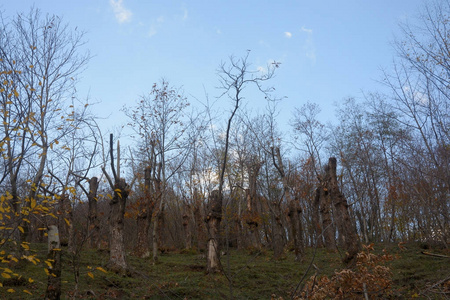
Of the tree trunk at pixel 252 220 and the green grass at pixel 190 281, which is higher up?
the tree trunk at pixel 252 220

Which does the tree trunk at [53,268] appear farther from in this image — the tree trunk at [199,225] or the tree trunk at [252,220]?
the tree trunk at [199,225]

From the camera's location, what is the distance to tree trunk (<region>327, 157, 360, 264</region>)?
1114 cm

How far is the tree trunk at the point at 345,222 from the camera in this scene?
11.1 meters

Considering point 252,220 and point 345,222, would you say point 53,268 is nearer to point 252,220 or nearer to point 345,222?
point 345,222

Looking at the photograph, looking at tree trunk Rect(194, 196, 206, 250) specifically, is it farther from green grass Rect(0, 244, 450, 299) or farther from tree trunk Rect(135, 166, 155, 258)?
green grass Rect(0, 244, 450, 299)

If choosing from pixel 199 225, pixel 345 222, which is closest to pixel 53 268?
pixel 345 222

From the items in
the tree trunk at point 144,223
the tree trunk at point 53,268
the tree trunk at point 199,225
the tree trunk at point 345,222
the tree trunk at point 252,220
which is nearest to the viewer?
the tree trunk at point 53,268

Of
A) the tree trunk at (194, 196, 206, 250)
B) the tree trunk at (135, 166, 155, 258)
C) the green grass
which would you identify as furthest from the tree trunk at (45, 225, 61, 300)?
the tree trunk at (194, 196, 206, 250)

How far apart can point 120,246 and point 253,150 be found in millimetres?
13738

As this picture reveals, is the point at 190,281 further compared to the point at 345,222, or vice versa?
the point at 345,222

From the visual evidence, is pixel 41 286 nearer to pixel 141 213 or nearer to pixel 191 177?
pixel 141 213

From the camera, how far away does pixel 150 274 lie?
40.5 feet

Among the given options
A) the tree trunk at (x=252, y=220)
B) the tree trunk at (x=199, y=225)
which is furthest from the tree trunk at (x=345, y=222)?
the tree trunk at (x=199, y=225)

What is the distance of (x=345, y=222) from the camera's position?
11609 mm
